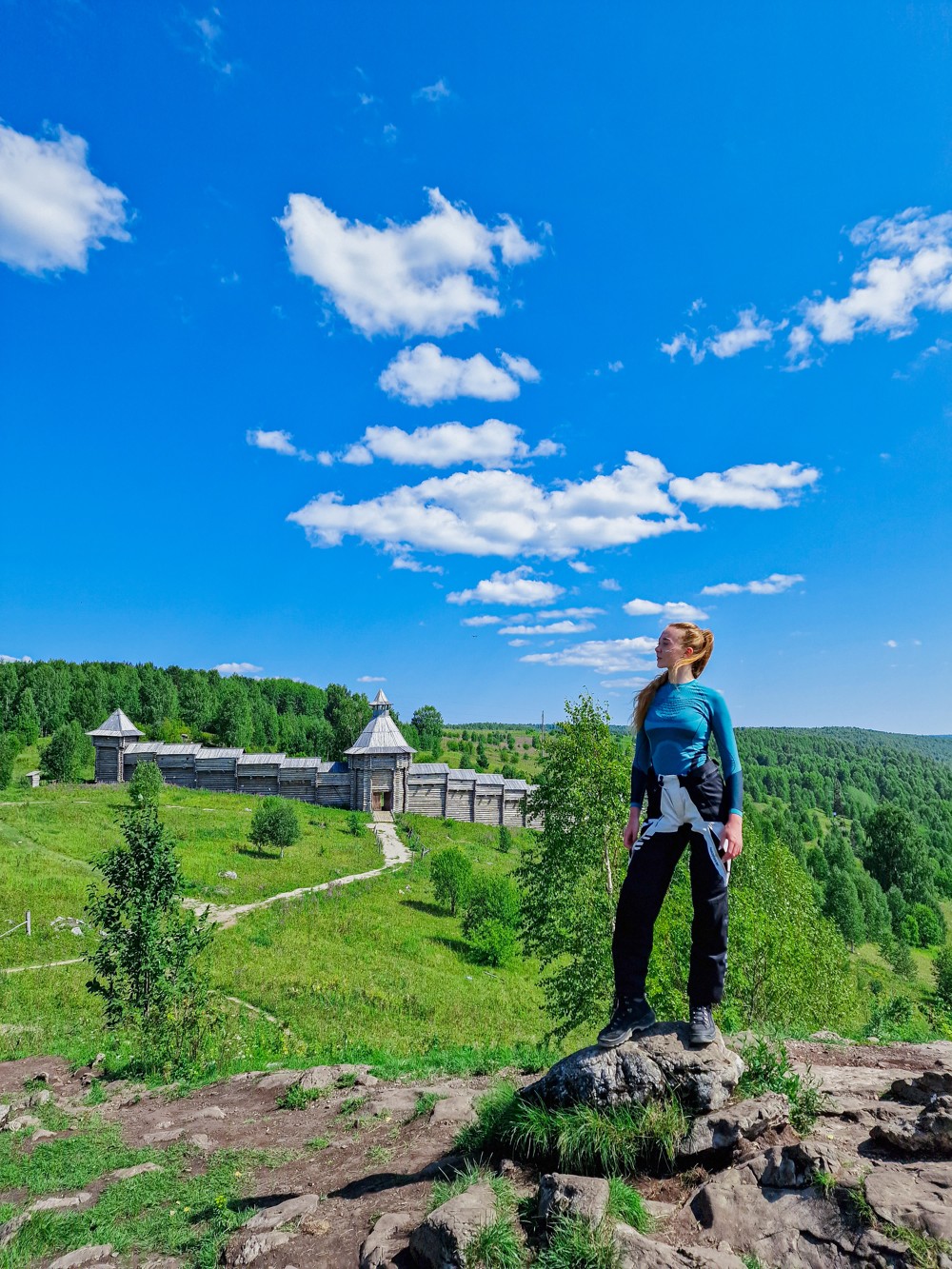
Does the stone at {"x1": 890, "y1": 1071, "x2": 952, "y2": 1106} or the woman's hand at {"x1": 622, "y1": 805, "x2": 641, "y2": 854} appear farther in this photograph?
the woman's hand at {"x1": 622, "y1": 805, "x2": 641, "y2": 854}

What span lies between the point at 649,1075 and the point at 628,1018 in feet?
1.37

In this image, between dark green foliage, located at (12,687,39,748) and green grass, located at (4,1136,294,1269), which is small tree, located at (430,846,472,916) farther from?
dark green foliage, located at (12,687,39,748)

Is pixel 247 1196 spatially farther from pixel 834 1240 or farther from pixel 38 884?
pixel 38 884

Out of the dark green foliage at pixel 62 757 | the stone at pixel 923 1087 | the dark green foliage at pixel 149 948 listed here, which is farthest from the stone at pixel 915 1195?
the dark green foliage at pixel 62 757

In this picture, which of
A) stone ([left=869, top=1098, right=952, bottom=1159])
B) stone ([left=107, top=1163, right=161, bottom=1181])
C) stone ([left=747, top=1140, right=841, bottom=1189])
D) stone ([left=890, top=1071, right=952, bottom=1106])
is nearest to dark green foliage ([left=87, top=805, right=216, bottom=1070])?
stone ([left=107, top=1163, right=161, bottom=1181])

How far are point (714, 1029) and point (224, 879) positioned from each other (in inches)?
1109

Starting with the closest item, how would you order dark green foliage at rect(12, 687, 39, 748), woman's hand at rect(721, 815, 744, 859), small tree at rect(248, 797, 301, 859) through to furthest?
woman's hand at rect(721, 815, 744, 859) → small tree at rect(248, 797, 301, 859) → dark green foliage at rect(12, 687, 39, 748)

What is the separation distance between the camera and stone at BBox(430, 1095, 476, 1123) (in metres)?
6.24

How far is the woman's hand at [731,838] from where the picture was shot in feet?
15.4

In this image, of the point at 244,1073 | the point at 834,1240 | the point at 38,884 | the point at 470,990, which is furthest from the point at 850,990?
the point at 38,884

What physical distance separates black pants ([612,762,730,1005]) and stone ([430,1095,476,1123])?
260 centimetres

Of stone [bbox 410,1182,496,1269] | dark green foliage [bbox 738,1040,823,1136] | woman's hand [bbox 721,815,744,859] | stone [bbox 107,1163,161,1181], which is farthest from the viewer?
stone [bbox 107,1163,161,1181]

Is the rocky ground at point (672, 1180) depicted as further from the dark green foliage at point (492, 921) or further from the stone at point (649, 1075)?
the dark green foliage at point (492, 921)

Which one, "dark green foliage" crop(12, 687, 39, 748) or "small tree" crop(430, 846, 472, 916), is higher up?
"dark green foliage" crop(12, 687, 39, 748)
